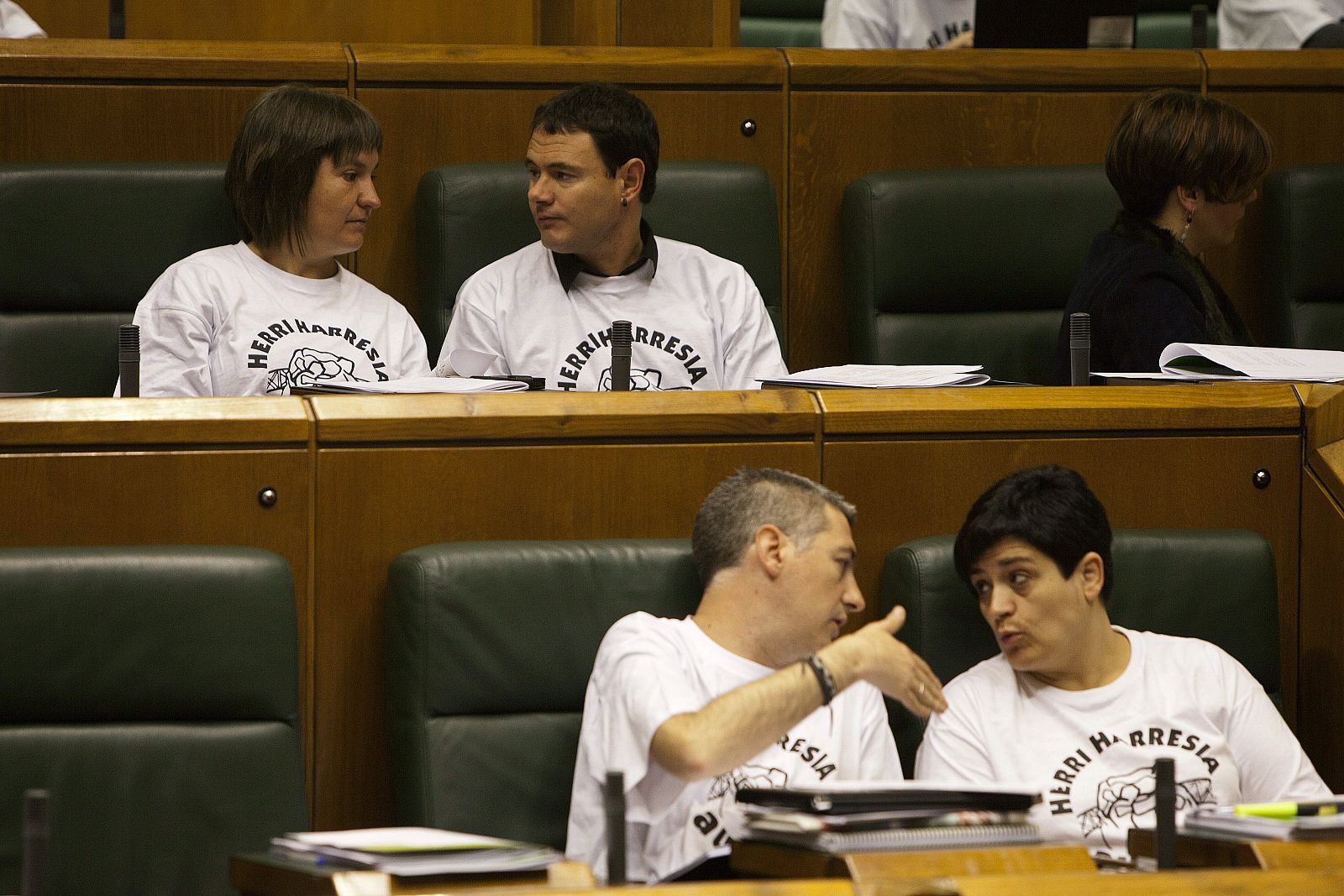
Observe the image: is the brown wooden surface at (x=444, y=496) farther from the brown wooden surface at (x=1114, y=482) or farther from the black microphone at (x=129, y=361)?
the black microphone at (x=129, y=361)

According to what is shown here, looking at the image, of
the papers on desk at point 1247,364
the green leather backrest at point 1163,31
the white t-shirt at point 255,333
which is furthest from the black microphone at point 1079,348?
the green leather backrest at point 1163,31

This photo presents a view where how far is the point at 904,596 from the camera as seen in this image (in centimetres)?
210

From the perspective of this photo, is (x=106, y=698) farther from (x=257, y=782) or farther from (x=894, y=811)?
(x=894, y=811)

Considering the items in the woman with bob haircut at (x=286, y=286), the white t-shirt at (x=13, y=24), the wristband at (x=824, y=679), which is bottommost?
the wristband at (x=824, y=679)

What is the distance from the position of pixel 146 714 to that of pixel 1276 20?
3235 millimetres

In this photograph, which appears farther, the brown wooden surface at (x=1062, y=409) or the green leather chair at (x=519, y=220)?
the green leather chair at (x=519, y=220)

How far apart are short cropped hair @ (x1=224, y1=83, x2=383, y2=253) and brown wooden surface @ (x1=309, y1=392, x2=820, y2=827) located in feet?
2.74

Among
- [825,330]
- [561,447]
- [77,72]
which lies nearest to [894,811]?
[561,447]

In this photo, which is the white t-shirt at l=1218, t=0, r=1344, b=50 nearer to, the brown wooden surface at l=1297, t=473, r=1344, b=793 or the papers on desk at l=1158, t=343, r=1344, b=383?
the papers on desk at l=1158, t=343, r=1344, b=383

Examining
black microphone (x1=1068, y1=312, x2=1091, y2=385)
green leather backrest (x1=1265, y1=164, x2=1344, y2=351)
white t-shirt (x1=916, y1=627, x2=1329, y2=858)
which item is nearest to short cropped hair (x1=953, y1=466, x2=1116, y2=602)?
white t-shirt (x1=916, y1=627, x2=1329, y2=858)

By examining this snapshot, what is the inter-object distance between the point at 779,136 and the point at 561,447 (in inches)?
51.2

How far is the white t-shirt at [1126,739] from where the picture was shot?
6.53 feet

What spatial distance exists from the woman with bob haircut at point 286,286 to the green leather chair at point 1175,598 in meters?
1.03

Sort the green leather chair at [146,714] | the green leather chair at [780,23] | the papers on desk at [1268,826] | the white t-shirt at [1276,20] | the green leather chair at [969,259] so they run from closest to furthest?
the papers on desk at [1268,826]
the green leather chair at [146,714]
the green leather chair at [969,259]
the white t-shirt at [1276,20]
the green leather chair at [780,23]
